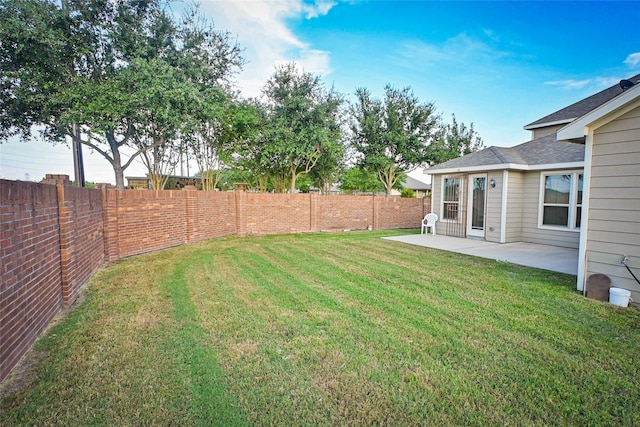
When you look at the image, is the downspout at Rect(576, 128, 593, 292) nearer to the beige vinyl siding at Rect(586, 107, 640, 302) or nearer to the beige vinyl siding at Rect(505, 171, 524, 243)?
the beige vinyl siding at Rect(586, 107, 640, 302)

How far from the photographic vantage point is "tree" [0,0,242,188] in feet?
30.7

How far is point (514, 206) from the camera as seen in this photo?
9227mm

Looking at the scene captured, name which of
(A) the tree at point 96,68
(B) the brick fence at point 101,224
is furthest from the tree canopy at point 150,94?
(B) the brick fence at point 101,224

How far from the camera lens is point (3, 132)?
37.0 ft

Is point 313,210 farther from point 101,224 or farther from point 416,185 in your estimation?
point 416,185

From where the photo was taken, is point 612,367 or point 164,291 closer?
point 612,367

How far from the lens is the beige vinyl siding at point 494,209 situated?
9211mm

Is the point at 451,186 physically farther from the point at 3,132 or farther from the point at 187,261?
the point at 3,132

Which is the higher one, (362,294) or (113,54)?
(113,54)

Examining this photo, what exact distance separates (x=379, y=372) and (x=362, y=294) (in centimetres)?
201

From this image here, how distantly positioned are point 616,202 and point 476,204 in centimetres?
585

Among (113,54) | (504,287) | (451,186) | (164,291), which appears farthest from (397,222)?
(113,54)

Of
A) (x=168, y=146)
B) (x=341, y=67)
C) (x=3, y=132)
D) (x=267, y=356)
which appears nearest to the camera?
(x=267, y=356)

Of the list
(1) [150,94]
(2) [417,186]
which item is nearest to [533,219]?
(1) [150,94]
